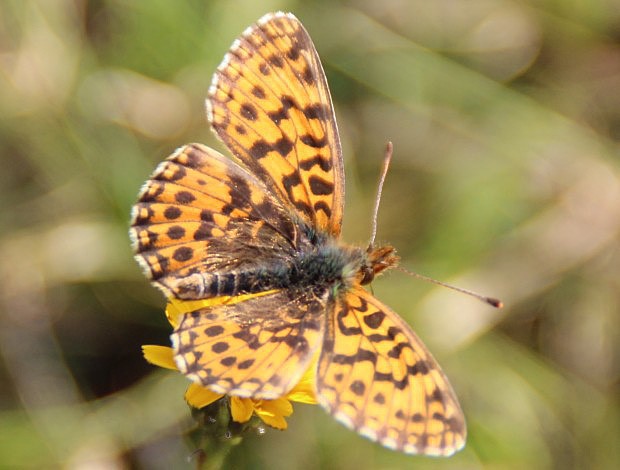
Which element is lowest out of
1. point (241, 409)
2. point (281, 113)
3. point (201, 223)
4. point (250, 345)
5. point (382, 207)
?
point (241, 409)

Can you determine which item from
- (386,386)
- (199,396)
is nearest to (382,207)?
(199,396)

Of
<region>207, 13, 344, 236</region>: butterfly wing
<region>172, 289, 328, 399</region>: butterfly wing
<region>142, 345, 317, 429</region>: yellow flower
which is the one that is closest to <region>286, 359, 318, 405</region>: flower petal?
<region>142, 345, 317, 429</region>: yellow flower

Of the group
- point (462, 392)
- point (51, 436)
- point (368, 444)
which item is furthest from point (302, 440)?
point (51, 436)

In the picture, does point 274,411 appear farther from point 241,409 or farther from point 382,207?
point 382,207

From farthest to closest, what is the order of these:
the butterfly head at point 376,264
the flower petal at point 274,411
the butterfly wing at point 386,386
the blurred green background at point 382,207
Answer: the blurred green background at point 382,207, the butterfly head at point 376,264, the flower petal at point 274,411, the butterfly wing at point 386,386

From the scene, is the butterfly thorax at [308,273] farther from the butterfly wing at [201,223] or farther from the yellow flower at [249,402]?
the yellow flower at [249,402]

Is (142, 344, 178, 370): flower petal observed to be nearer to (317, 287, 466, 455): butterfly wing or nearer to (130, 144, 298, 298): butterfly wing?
(130, 144, 298, 298): butterfly wing

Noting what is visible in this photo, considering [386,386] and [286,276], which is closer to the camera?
[386,386]

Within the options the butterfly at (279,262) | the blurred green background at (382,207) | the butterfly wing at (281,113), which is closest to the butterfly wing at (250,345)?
the butterfly at (279,262)
